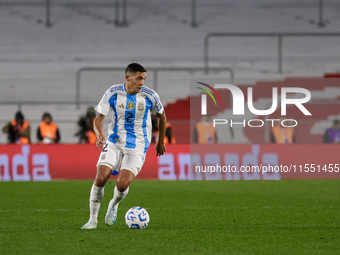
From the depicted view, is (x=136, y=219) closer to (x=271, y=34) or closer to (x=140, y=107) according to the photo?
(x=140, y=107)

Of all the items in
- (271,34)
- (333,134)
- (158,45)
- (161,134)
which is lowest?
(333,134)

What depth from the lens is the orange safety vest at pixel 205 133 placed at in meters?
19.5

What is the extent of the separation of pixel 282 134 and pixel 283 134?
0.10 ft

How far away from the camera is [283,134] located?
19594mm

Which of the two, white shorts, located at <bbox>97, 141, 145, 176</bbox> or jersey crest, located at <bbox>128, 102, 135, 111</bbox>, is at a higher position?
jersey crest, located at <bbox>128, 102, 135, 111</bbox>

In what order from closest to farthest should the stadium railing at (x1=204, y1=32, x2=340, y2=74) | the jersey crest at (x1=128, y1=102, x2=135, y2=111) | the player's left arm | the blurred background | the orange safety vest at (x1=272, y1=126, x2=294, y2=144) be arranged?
the jersey crest at (x1=128, y1=102, x2=135, y2=111), the player's left arm, the orange safety vest at (x1=272, y1=126, x2=294, y2=144), the blurred background, the stadium railing at (x1=204, y1=32, x2=340, y2=74)

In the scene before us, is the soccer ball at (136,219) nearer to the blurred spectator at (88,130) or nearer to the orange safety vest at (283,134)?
the orange safety vest at (283,134)

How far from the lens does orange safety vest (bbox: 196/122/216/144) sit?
63.9 ft

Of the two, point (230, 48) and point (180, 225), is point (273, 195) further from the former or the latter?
point (230, 48)

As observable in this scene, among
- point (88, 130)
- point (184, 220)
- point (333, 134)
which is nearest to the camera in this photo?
point (184, 220)

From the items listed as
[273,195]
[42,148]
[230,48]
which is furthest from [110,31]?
[273,195]

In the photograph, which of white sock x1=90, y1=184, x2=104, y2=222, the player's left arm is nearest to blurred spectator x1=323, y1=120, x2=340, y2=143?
the player's left arm

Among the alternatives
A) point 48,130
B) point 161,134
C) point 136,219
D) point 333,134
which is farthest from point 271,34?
point 136,219

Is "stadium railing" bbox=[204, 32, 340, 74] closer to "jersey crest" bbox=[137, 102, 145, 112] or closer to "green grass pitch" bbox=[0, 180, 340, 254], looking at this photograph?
"green grass pitch" bbox=[0, 180, 340, 254]
